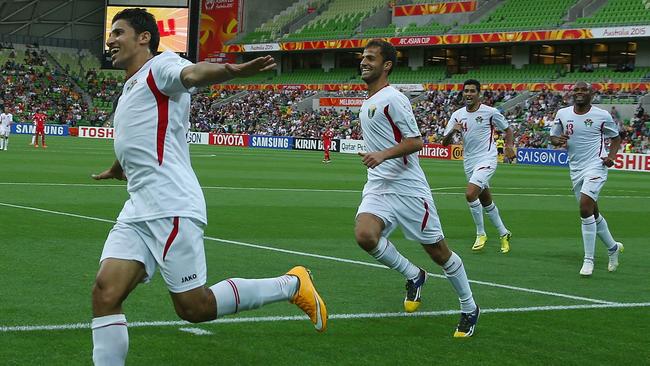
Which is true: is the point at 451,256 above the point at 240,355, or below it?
above

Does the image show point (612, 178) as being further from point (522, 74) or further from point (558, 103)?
point (522, 74)

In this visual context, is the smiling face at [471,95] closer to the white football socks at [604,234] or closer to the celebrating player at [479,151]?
the celebrating player at [479,151]

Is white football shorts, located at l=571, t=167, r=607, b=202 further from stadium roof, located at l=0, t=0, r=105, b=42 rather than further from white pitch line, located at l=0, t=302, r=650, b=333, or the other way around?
A: stadium roof, located at l=0, t=0, r=105, b=42

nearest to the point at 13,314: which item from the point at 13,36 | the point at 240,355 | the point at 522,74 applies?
the point at 240,355

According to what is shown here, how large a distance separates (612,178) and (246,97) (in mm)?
43978

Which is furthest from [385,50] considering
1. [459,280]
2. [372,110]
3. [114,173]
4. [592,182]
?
[592,182]

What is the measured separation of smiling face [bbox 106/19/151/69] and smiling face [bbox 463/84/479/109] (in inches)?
332

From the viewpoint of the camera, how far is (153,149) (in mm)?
5316

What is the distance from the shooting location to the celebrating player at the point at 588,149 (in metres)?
11.5

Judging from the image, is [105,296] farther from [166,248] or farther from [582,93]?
[582,93]

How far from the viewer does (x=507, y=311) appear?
853 centimetres

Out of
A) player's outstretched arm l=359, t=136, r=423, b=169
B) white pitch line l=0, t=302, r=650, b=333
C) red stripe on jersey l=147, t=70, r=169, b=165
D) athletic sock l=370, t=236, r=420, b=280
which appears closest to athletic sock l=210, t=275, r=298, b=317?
red stripe on jersey l=147, t=70, r=169, b=165

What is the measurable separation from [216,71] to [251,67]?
0.68 ft

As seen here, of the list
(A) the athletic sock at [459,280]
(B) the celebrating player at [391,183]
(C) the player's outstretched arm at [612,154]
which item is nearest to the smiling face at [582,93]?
(C) the player's outstretched arm at [612,154]
